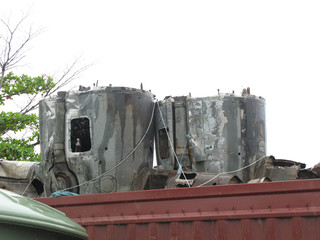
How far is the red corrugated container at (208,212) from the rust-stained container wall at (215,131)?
7.20ft

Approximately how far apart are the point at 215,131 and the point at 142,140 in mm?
1219

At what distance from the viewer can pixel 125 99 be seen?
27.9 feet

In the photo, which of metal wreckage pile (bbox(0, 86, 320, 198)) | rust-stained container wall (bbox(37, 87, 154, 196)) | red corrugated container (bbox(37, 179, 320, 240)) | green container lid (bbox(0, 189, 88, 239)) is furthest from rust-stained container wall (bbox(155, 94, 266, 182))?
green container lid (bbox(0, 189, 88, 239))

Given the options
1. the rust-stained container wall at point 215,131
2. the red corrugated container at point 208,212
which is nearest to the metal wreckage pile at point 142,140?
the rust-stained container wall at point 215,131

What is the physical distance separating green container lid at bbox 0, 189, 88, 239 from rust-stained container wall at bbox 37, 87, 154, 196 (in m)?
4.30

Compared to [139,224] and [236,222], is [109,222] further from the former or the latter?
[236,222]

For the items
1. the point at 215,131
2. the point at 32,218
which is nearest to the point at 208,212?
the point at 215,131

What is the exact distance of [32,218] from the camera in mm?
3496

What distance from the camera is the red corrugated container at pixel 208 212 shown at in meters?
5.65

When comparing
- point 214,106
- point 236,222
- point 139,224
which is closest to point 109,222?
point 139,224

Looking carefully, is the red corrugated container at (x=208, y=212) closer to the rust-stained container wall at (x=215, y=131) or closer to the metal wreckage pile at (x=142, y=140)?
the metal wreckage pile at (x=142, y=140)

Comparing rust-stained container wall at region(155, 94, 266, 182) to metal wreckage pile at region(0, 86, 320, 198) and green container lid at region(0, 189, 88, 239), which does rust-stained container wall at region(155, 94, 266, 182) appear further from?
green container lid at region(0, 189, 88, 239)

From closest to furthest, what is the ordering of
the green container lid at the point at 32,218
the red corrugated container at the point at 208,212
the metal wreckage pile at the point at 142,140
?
1. the green container lid at the point at 32,218
2. the red corrugated container at the point at 208,212
3. the metal wreckage pile at the point at 142,140

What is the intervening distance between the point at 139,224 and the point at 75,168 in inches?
94.2
